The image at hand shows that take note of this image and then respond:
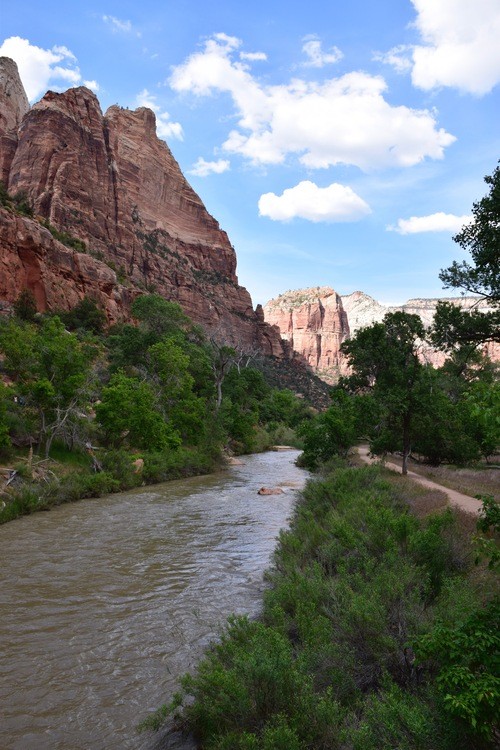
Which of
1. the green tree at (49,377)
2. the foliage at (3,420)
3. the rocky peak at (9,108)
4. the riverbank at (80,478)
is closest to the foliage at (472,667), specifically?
the riverbank at (80,478)

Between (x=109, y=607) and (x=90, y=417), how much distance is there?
18.6 metres

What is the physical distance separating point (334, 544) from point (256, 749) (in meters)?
5.17

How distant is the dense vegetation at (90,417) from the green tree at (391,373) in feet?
39.1

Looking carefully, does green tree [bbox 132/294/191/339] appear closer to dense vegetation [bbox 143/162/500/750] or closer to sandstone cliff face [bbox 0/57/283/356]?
sandstone cliff face [bbox 0/57/283/356]

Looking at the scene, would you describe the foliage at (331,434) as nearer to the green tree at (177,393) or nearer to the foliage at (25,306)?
the green tree at (177,393)

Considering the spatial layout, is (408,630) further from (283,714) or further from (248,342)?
(248,342)

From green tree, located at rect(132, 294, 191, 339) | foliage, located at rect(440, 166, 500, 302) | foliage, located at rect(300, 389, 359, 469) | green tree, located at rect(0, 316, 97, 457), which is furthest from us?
green tree, located at rect(132, 294, 191, 339)

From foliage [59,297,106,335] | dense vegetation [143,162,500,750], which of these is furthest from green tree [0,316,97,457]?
foliage [59,297,106,335]

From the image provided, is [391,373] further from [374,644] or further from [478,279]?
[374,644]

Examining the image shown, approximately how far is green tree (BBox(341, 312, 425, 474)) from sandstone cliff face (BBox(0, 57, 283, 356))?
47.0 ft

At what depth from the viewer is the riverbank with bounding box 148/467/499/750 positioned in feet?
11.4

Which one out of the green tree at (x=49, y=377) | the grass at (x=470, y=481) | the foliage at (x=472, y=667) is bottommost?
the grass at (x=470, y=481)

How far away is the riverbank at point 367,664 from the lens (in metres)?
3.46

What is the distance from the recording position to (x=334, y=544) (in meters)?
8.49
